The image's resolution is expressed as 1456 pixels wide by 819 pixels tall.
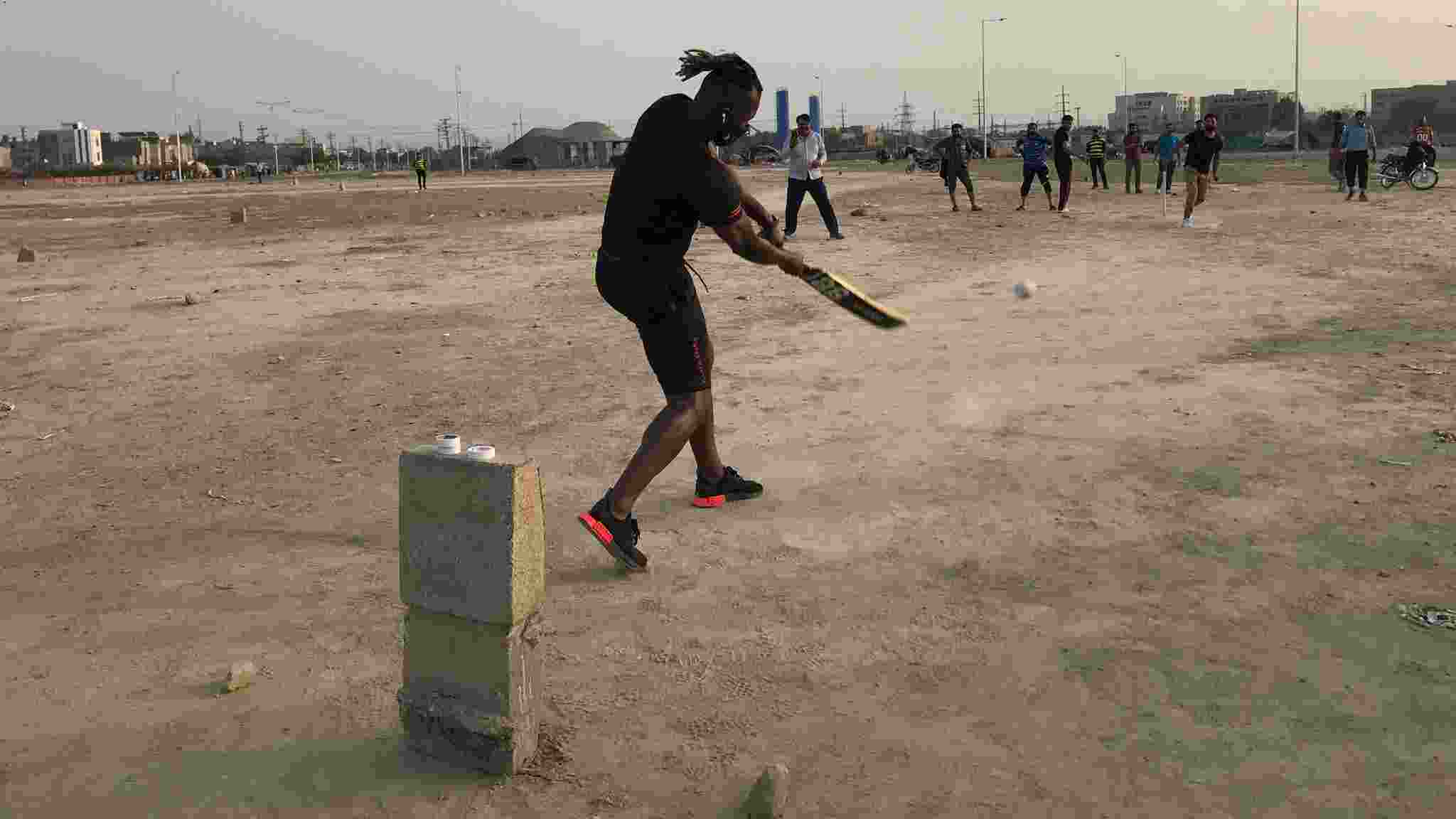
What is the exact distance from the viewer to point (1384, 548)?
4398mm

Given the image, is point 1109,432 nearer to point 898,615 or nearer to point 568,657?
point 898,615

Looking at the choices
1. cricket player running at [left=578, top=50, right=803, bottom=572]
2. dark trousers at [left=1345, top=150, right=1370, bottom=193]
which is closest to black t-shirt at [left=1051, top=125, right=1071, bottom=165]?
dark trousers at [left=1345, top=150, right=1370, bottom=193]

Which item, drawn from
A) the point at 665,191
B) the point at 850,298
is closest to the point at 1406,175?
the point at 850,298

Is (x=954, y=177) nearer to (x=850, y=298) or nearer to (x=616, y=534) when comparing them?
(x=850, y=298)

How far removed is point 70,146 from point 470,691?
7521 inches

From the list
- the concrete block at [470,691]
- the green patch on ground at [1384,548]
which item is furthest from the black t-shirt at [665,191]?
the green patch on ground at [1384,548]

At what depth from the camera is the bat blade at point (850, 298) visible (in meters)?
4.44

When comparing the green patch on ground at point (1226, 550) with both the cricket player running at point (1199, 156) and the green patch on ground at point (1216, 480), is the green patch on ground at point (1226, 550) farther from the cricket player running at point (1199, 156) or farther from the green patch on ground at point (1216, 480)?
the cricket player running at point (1199, 156)

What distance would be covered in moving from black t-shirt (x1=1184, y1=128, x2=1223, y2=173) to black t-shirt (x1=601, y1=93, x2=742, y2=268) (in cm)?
1485

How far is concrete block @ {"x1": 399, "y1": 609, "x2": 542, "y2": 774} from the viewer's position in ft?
9.82

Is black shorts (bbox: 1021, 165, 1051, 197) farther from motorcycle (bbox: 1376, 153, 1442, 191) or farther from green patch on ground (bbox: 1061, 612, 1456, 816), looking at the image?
green patch on ground (bbox: 1061, 612, 1456, 816)

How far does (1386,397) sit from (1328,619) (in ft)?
11.1

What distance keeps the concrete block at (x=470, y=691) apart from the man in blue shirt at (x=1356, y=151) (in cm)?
2130

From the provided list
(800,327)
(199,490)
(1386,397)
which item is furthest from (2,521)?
(1386,397)
